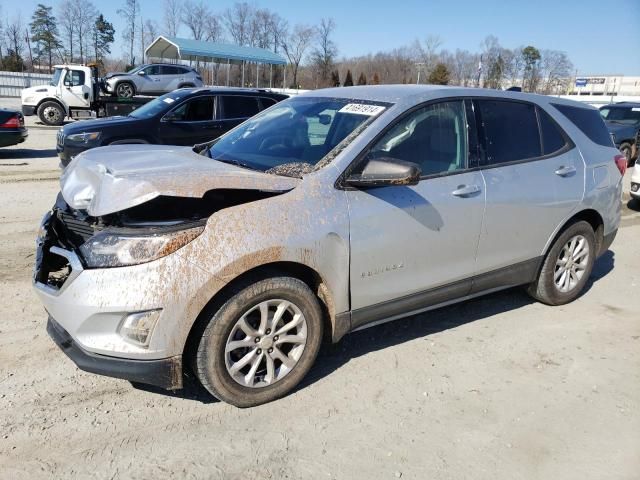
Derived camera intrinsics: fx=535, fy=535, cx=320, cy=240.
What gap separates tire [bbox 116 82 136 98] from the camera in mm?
26203

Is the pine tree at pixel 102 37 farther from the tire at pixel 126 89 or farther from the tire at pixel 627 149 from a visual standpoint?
the tire at pixel 627 149

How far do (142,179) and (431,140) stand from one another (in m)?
1.96

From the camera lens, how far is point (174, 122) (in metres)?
9.84

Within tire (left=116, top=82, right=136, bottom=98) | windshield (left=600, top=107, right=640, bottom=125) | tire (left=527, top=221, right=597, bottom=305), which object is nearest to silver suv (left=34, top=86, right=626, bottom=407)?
tire (left=527, top=221, right=597, bottom=305)

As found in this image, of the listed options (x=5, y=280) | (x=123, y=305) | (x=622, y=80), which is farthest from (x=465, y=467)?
(x=622, y=80)

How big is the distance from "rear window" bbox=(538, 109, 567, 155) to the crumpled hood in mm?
2381

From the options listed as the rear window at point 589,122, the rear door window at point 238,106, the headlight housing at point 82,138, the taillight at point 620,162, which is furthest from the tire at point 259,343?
the rear door window at point 238,106

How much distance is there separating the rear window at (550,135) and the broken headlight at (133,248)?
3.07 meters

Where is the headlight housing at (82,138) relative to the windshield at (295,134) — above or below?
below

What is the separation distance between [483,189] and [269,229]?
1.73 m

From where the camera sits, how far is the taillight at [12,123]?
11688 millimetres

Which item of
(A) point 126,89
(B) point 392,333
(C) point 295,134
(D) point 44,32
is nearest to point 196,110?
(C) point 295,134

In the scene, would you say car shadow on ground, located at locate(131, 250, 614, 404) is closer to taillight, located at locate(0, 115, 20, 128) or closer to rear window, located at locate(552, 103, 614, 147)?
rear window, located at locate(552, 103, 614, 147)

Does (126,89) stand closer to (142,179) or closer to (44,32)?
(142,179)
